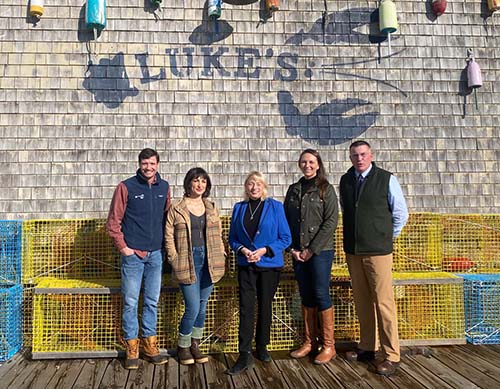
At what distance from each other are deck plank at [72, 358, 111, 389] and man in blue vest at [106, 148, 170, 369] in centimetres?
Result: 23

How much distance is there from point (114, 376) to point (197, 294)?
0.89 meters

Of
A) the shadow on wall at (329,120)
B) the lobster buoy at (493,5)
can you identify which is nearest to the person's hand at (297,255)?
the shadow on wall at (329,120)

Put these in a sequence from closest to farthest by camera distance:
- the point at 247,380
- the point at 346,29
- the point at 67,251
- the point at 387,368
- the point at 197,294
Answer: the point at 247,380 < the point at 387,368 < the point at 197,294 < the point at 67,251 < the point at 346,29

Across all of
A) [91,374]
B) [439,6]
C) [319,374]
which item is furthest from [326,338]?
[439,6]

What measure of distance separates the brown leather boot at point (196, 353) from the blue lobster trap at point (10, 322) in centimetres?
164

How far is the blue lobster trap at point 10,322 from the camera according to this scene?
3.63 metres

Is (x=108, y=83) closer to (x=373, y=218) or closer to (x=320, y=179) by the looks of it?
(x=320, y=179)

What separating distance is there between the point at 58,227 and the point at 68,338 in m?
1.23

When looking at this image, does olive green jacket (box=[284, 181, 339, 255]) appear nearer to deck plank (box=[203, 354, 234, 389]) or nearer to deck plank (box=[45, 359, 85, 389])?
deck plank (box=[203, 354, 234, 389])

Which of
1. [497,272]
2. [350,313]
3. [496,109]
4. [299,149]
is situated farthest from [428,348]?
[496,109]

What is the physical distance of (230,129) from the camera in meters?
5.68

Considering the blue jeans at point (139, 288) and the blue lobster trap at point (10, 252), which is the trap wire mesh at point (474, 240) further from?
the blue lobster trap at point (10, 252)

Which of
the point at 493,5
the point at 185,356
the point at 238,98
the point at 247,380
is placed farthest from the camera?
the point at 493,5

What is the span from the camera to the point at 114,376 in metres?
3.13
